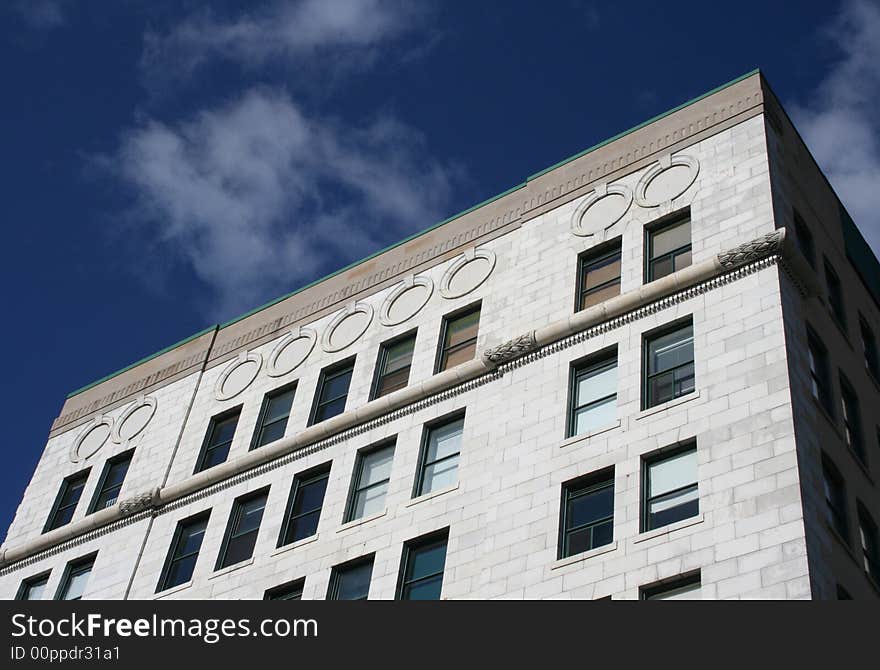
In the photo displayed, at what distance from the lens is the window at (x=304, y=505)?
3756 centimetres

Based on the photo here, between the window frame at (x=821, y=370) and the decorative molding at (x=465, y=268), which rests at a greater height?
the decorative molding at (x=465, y=268)

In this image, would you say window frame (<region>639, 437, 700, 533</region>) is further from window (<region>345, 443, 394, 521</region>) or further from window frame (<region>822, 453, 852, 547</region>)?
window (<region>345, 443, 394, 521</region>)

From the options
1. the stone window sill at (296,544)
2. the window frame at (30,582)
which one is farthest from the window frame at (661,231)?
the window frame at (30,582)

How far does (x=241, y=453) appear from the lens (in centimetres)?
4194

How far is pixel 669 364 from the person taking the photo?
3356cm

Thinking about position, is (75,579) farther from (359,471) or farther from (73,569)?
(359,471)

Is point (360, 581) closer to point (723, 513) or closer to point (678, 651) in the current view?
point (723, 513)

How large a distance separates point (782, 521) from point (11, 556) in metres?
26.4

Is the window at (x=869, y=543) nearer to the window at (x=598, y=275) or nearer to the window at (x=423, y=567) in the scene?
the window at (x=598, y=275)

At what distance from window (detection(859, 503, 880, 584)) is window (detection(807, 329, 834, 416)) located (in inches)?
103

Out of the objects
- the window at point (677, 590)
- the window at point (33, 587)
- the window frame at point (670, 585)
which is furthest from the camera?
the window at point (33, 587)

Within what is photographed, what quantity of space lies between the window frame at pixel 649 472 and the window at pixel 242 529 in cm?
1185

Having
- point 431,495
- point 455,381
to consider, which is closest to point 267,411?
point 455,381

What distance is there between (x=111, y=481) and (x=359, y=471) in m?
11.6
